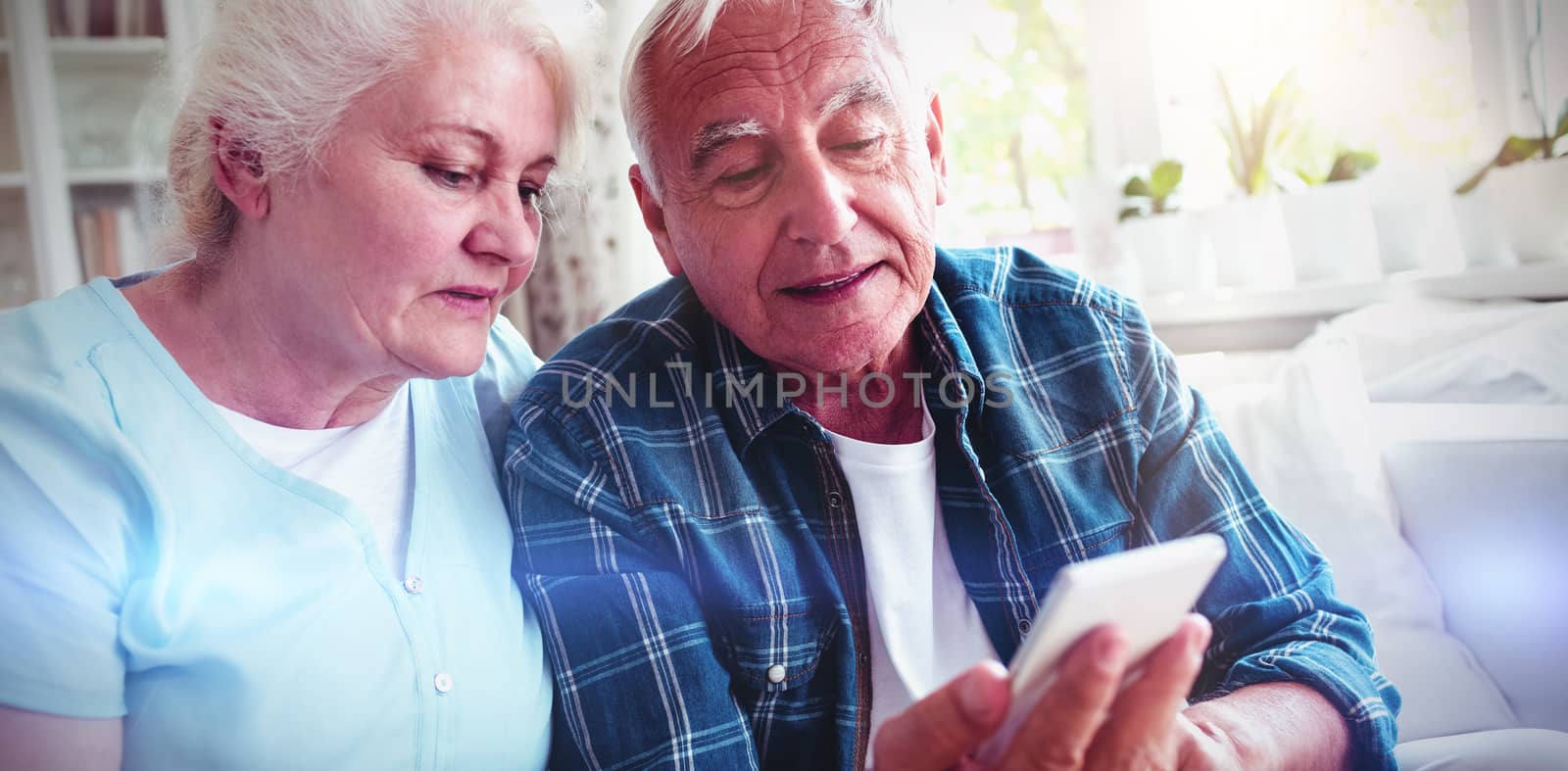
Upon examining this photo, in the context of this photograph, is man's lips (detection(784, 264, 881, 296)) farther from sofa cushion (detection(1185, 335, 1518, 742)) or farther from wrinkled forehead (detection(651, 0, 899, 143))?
sofa cushion (detection(1185, 335, 1518, 742))

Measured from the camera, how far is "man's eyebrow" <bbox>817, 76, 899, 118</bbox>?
43.8 inches

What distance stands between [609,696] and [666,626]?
0.09 meters

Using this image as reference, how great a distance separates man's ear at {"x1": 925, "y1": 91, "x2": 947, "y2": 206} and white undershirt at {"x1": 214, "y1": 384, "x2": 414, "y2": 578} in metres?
0.71

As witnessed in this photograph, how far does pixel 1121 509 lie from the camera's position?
3.92 ft

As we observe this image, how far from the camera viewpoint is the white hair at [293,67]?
1.01 m

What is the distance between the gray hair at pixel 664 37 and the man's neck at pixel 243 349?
1.35 feet

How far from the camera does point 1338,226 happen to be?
2162mm

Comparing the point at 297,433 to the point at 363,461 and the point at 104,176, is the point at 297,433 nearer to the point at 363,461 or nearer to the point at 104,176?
the point at 363,461

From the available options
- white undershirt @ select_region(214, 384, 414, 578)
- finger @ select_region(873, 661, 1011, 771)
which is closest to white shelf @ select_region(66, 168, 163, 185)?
white undershirt @ select_region(214, 384, 414, 578)

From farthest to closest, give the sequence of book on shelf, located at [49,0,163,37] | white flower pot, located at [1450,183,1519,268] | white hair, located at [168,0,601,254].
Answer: book on shelf, located at [49,0,163,37], white flower pot, located at [1450,183,1519,268], white hair, located at [168,0,601,254]

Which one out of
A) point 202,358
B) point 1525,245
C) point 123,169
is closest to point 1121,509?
point 202,358

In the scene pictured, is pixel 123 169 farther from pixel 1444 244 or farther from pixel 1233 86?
pixel 1444 244

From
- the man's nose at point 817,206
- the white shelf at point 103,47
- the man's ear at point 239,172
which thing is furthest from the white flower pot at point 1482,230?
the white shelf at point 103,47

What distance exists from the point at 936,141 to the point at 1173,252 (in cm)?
133
